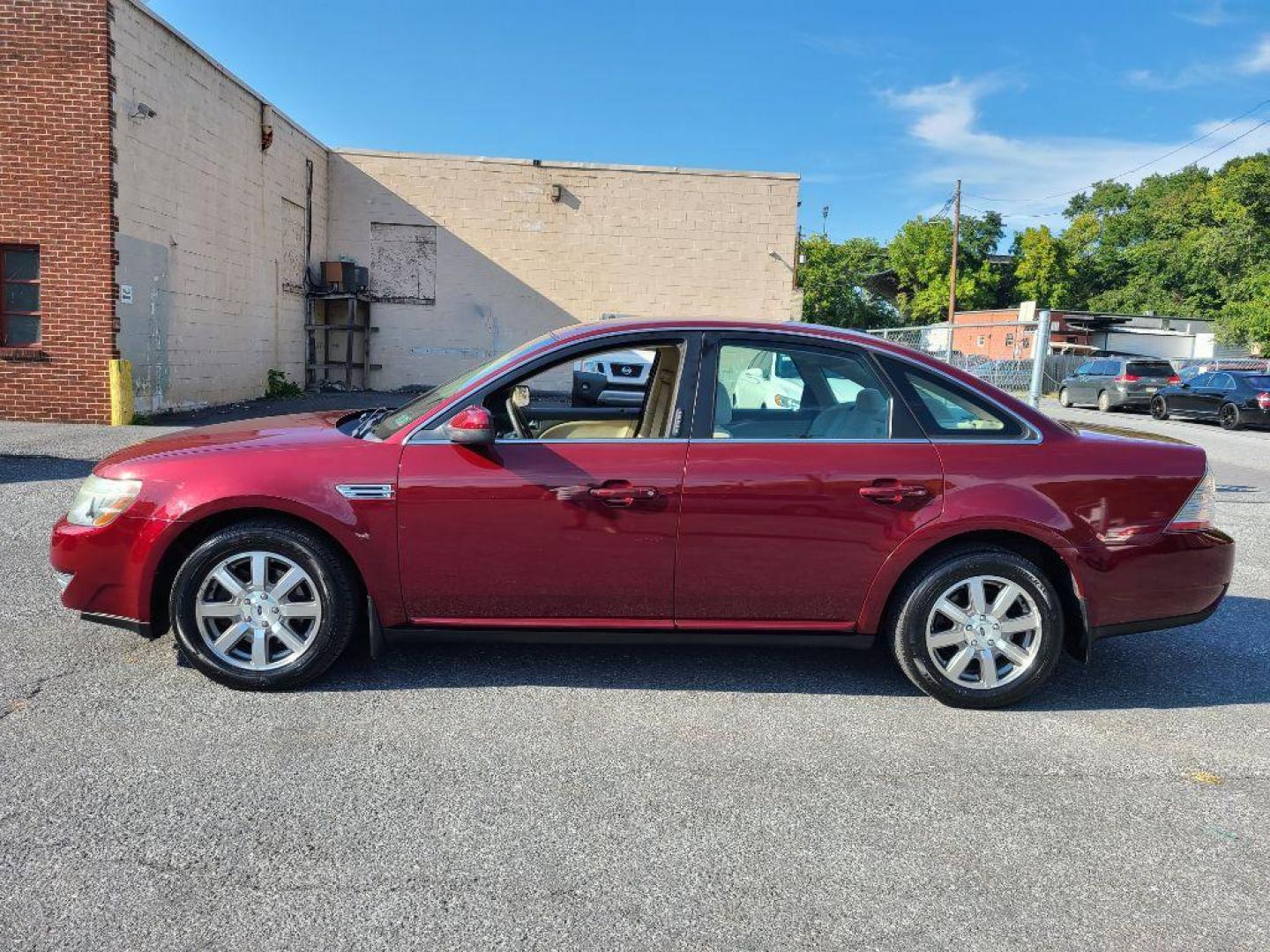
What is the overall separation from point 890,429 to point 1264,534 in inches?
242

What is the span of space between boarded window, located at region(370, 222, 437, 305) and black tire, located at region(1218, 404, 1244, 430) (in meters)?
19.8

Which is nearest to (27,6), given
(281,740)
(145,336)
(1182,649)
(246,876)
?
(145,336)

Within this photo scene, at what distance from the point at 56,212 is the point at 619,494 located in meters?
12.7

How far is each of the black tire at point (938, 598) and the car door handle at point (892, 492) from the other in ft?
1.07

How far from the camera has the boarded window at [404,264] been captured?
79.8ft

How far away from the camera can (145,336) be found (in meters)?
14.4

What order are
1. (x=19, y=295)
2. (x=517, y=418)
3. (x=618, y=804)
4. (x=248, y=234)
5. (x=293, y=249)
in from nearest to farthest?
1. (x=618, y=804)
2. (x=517, y=418)
3. (x=19, y=295)
4. (x=248, y=234)
5. (x=293, y=249)

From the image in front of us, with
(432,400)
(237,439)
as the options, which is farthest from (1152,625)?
(237,439)

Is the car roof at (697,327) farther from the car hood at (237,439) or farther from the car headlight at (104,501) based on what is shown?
the car headlight at (104,501)

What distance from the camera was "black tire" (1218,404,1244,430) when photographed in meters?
21.8

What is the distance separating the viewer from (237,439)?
4.16 m

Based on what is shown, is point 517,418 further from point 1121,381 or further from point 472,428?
point 1121,381

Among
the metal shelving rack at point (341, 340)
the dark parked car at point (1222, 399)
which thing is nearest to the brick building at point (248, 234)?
the metal shelving rack at point (341, 340)

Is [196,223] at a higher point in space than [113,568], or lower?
higher
